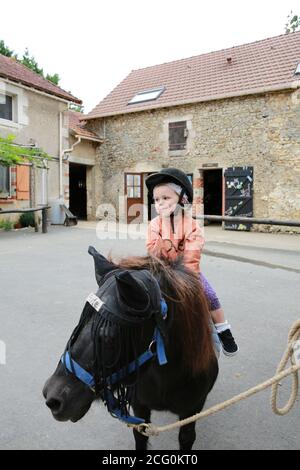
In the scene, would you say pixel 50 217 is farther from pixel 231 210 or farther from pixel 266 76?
pixel 266 76

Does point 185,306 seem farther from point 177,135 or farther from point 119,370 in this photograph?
point 177,135

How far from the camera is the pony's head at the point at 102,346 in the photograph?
124 centimetres

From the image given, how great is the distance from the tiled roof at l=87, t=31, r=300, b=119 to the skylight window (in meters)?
0.25

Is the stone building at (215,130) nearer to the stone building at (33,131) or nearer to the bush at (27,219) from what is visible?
the stone building at (33,131)

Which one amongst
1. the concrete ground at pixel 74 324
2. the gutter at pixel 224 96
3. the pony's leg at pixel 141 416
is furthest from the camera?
the gutter at pixel 224 96

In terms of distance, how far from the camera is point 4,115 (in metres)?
12.2

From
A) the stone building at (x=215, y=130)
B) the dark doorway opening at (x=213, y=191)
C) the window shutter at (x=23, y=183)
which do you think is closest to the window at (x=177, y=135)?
the stone building at (x=215, y=130)

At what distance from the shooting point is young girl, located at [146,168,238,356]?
2.04m

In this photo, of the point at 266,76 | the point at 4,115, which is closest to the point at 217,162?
the point at 266,76

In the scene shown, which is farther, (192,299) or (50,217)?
(50,217)

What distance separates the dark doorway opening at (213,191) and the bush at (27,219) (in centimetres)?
776

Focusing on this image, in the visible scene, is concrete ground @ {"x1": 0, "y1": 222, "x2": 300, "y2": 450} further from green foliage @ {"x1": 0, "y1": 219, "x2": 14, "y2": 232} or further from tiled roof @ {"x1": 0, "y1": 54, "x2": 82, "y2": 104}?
tiled roof @ {"x1": 0, "y1": 54, "x2": 82, "y2": 104}

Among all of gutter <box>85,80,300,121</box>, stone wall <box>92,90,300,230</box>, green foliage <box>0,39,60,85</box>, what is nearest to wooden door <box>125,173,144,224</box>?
stone wall <box>92,90,300,230</box>
